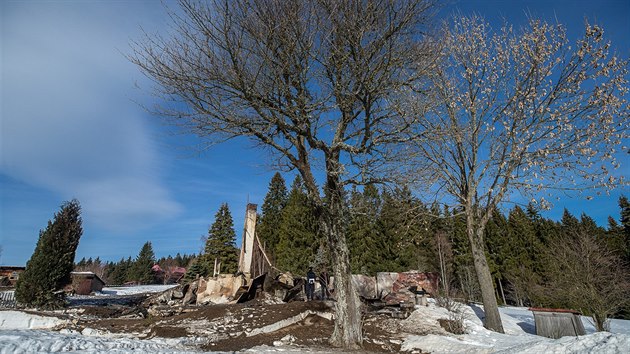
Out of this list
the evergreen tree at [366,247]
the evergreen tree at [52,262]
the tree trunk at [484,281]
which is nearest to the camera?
the tree trunk at [484,281]

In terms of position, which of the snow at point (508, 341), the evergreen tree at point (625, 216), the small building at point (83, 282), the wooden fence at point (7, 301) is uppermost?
the evergreen tree at point (625, 216)

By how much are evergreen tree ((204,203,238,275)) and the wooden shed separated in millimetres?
30273

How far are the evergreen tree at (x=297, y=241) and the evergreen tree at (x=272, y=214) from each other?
3.77m

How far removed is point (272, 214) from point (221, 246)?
827 centimetres

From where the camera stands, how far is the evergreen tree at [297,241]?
33.6 metres

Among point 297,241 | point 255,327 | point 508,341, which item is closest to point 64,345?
point 255,327

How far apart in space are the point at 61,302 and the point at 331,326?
39.9 feet

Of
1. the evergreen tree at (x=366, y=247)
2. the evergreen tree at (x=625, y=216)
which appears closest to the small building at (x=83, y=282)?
the evergreen tree at (x=366, y=247)

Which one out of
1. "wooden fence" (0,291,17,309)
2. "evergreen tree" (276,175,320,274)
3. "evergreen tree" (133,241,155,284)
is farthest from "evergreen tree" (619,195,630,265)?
"evergreen tree" (133,241,155,284)

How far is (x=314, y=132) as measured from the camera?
795cm

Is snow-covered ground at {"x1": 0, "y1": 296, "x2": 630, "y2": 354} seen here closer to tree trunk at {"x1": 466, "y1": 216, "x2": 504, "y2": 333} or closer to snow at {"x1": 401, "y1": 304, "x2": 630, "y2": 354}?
snow at {"x1": 401, "y1": 304, "x2": 630, "y2": 354}

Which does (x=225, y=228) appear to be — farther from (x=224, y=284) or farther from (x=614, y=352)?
(x=614, y=352)

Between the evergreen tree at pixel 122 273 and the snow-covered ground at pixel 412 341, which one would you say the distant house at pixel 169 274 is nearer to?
the evergreen tree at pixel 122 273

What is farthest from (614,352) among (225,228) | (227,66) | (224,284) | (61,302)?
(225,228)
